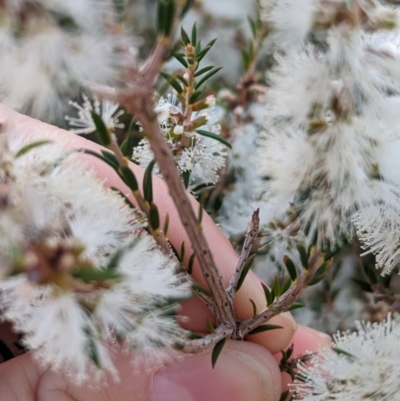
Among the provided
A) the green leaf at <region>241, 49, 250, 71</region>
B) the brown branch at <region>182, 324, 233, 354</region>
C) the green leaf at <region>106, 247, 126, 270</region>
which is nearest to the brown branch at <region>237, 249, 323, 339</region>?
the brown branch at <region>182, 324, 233, 354</region>

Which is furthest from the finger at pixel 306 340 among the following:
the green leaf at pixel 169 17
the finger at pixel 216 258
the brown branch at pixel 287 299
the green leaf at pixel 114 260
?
the green leaf at pixel 169 17

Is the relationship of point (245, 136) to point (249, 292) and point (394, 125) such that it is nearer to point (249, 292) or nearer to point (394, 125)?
point (249, 292)

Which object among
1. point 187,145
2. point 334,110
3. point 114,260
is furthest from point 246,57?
point 114,260

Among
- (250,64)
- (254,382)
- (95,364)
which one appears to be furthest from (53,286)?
(250,64)

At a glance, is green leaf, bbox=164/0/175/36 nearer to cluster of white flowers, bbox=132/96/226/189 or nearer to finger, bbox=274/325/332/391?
cluster of white flowers, bbox=132/96/226/189

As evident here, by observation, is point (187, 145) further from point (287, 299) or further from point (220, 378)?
point (220, 378)

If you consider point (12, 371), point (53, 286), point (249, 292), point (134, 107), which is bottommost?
point (12, 371)
